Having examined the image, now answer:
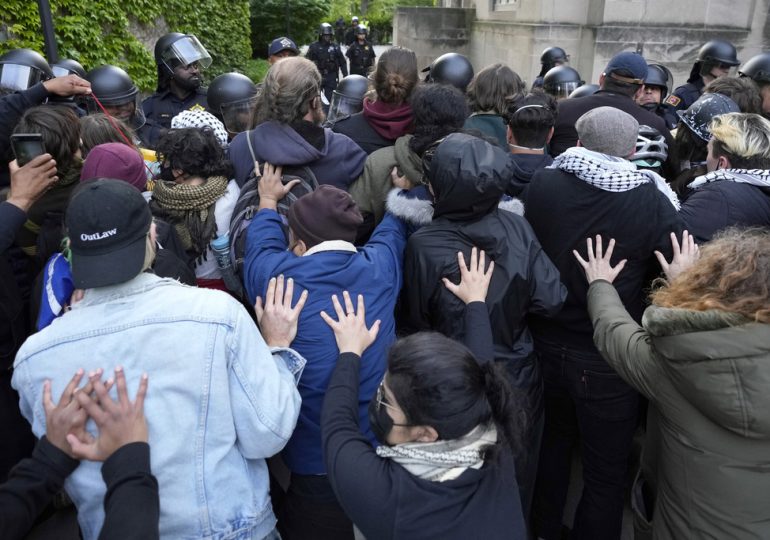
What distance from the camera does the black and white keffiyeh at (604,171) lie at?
8.22ft

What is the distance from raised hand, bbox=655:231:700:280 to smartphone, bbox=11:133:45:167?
274cm

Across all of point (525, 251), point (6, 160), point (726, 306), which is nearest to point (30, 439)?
point (6, 160)

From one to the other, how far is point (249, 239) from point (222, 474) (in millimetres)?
957

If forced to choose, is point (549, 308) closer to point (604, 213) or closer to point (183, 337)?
point (604, 213)

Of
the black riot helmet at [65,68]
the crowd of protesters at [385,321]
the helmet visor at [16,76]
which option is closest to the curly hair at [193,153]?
the crowd of protesters at [385,321]

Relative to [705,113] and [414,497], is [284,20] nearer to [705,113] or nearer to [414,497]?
[705,113]

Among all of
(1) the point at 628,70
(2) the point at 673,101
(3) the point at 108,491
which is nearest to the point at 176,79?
(1) the point at 628,70

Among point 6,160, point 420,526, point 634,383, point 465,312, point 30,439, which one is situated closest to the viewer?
point 420,526

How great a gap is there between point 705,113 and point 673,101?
303 centimetres

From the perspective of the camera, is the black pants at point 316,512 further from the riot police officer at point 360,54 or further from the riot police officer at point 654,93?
the riot police officer at point 360,54

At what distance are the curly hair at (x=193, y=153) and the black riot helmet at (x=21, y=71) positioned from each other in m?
2.13

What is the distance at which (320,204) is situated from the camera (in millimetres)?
2129

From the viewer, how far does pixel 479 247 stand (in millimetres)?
2350

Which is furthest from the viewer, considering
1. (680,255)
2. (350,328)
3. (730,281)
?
(680,255)
